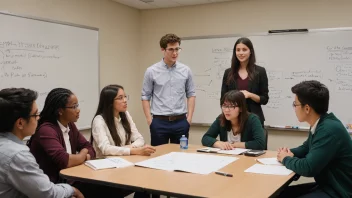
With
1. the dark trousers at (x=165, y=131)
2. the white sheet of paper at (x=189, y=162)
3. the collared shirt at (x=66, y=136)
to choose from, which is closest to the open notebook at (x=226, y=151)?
the white sheet of paper at (x=189, y=162)

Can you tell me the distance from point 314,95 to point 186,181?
87 centimetres

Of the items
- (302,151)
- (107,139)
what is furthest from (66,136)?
(302,151)

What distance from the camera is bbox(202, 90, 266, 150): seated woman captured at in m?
2.76

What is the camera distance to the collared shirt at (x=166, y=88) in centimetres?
360

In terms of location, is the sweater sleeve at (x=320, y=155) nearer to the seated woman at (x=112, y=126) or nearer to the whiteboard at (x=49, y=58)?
the seated woman at (x=112, y=126)

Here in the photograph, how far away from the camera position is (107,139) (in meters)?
2.67

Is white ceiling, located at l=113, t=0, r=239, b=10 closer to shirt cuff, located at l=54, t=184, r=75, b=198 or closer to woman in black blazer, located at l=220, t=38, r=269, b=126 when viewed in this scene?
woman in black blazer, located at l=220, t=38, r=269, b=126

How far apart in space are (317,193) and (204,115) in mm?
3055

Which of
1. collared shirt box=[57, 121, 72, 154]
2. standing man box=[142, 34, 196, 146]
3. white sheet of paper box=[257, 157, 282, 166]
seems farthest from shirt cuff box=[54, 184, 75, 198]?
standing man box=[142, 34, 196, 146]

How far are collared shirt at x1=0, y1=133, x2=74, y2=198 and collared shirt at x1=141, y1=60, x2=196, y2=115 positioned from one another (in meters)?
2.01

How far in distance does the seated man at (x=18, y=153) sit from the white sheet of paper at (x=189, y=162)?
64cm

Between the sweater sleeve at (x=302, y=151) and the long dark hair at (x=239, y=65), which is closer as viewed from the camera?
the sweater sleeve at (x=302, y=151)

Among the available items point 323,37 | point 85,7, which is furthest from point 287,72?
point 85,7

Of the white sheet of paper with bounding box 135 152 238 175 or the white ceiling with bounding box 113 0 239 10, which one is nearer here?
the white sheet of paper with bounding box 135 152 238 175
